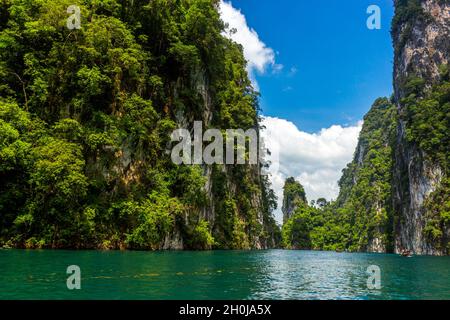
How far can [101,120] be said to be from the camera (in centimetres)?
2903

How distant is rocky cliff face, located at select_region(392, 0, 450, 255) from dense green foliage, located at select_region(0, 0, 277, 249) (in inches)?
1346

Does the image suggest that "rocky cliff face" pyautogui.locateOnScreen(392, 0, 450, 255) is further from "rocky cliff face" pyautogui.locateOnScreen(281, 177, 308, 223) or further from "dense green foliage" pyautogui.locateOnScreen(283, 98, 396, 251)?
"rocky cliff face" pyautogui.locateOnScreen(281, 177, 308, 223)

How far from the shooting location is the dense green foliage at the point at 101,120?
990 inches

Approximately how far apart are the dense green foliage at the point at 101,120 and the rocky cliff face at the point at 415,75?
34194 millimetres

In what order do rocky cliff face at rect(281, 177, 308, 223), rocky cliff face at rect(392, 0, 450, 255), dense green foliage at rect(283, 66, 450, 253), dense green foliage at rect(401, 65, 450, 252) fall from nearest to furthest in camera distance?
1. dense green foliage at rect(401, 65, 450, 252)
2. dense green foliage at rect(283, 66, 450, 253)
3. rocky cliff face at rect(392, 0, 450, 255)
4. rocky cliff face at rect(281, 177, 308, 223)

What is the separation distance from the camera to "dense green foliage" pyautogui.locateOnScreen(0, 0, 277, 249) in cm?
2516

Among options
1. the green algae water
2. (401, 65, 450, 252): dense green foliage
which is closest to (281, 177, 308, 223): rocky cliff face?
(401, 65, 450, 252): dense green foliage

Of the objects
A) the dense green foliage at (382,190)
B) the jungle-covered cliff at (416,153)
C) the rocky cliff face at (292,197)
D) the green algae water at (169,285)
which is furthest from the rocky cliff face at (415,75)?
the rocky cliff face at (292,197)

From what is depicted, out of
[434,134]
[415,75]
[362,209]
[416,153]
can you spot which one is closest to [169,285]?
[434,134]

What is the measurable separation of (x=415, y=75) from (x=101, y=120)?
55.6 m

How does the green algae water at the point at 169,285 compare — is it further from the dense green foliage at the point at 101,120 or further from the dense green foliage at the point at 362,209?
the dense green foliage at the point at 362,209

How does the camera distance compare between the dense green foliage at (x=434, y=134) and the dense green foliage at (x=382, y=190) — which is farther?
the dense green foliage at (x=382, y=190)

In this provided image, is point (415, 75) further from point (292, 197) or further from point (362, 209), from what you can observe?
point (292, 197)
